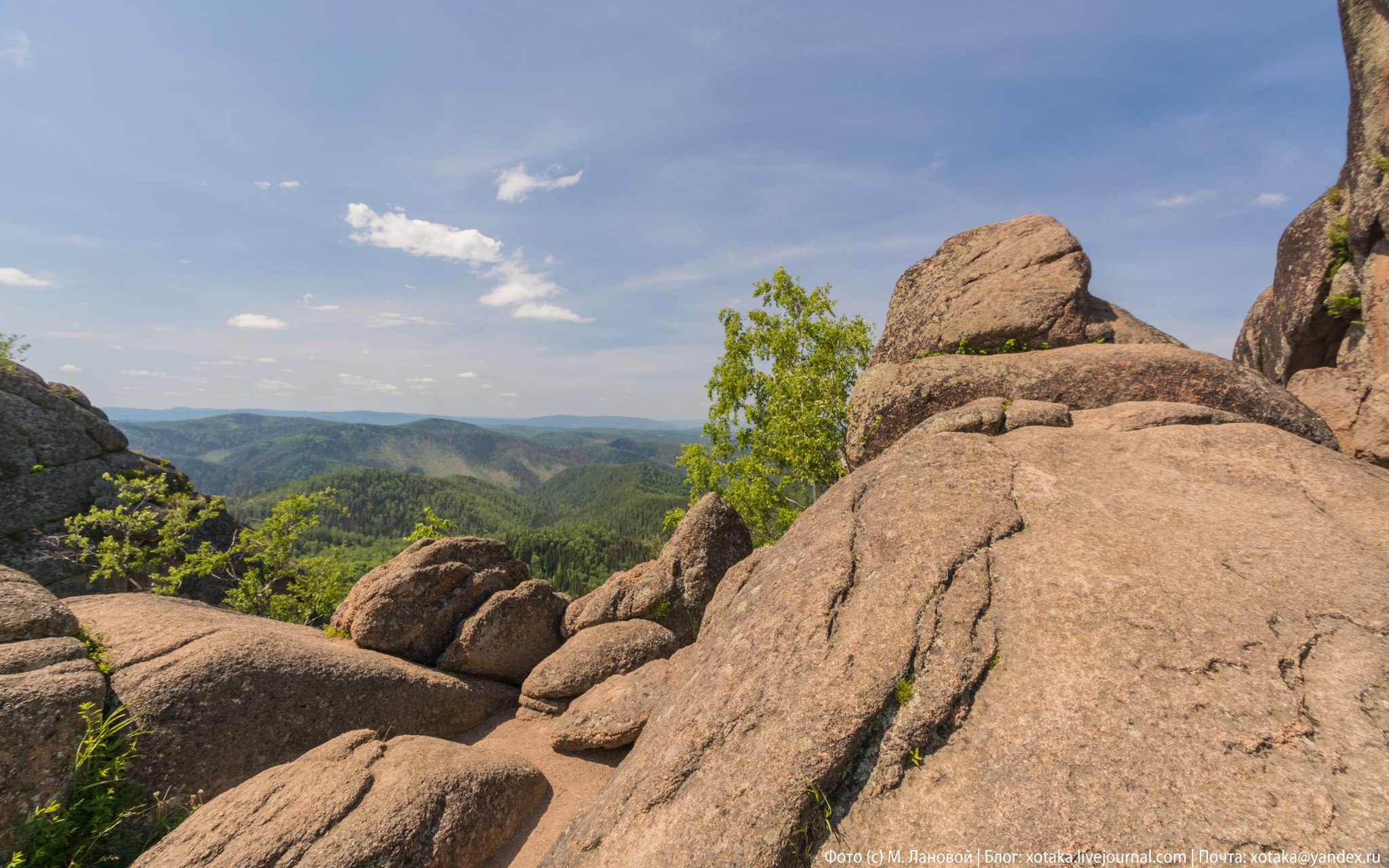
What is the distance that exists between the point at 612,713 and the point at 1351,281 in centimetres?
2762

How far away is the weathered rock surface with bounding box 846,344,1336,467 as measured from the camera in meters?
13.4

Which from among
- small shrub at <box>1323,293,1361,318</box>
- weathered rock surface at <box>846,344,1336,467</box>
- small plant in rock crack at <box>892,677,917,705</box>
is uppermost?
small shrub at <box>1323,293,1361,318</box>

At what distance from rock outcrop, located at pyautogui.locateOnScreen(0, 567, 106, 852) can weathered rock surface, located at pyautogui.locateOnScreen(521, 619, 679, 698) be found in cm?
990

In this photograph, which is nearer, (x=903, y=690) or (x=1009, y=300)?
(x=903, y=690)

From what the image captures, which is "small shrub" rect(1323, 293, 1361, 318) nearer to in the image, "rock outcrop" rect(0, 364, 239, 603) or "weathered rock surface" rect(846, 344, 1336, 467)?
"weathered rock surface" rect(846, 344, 1336, 467)

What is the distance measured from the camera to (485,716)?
16.8 meters

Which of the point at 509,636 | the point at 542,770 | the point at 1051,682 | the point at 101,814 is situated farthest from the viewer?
the point at 509,636

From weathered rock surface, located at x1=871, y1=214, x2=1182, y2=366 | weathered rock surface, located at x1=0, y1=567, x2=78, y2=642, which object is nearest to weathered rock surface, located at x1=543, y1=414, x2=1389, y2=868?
weathered rock surface, located at x1=871, y1=214, x2=1182, y2=366

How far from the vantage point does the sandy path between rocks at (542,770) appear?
36.6 feet

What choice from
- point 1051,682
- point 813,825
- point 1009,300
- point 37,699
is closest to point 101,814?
point 37,699

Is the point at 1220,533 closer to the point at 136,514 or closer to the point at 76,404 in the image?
the point at 136,514

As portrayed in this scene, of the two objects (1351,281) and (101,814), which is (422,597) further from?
(1351,281)

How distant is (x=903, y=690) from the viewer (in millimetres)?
7457

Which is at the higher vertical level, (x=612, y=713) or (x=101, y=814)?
(x=101, y=814)
